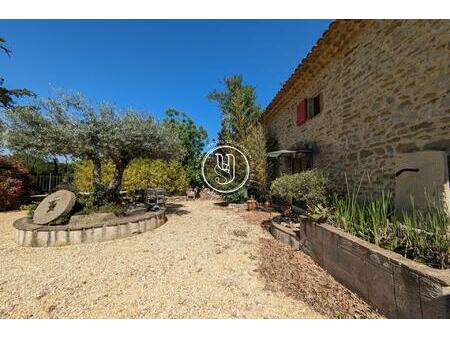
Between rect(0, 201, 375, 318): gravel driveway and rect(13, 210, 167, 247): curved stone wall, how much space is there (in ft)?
0.71

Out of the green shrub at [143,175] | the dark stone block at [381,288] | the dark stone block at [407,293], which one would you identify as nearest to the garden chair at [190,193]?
the green shrub at [143,175]

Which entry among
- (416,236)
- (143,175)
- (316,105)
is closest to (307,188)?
(416,236)

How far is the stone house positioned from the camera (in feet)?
11.6

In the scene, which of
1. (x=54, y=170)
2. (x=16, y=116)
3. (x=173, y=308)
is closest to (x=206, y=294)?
(x=173, y=308)

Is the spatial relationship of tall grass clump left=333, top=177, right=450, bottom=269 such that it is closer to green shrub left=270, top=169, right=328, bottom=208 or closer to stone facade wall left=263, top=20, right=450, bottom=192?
stone facade wall left=263, top=20, right=450, bottom=192

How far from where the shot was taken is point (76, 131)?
543cm

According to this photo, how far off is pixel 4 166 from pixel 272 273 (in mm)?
11974

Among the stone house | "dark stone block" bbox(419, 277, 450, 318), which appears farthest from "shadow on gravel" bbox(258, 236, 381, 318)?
the stone house

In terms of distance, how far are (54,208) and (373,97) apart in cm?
822

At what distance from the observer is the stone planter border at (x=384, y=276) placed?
1.87 m

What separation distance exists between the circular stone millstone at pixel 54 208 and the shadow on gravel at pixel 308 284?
16.1ft

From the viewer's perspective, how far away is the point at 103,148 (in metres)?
5.81
